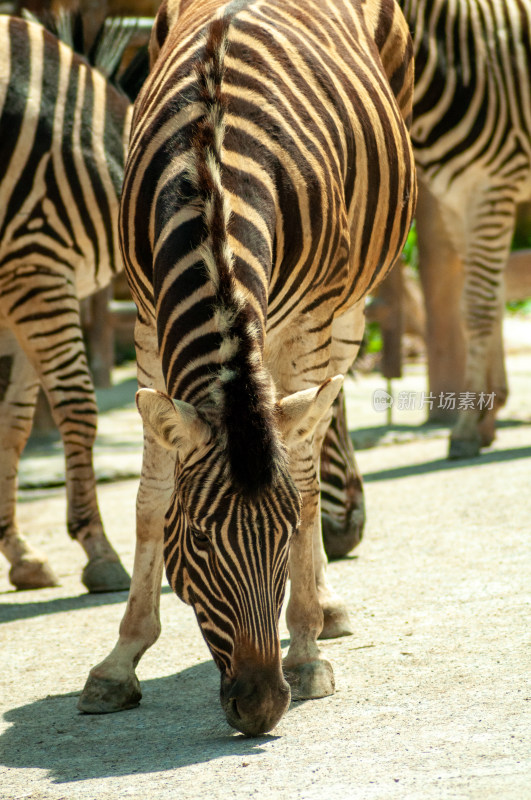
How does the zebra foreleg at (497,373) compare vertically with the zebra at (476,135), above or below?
below

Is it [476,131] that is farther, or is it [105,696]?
[476,131]

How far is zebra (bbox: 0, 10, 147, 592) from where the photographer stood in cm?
564

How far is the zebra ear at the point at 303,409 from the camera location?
10.5ft

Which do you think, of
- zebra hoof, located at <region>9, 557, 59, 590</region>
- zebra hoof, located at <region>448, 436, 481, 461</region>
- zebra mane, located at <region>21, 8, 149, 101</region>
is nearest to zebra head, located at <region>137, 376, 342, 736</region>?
zebra hoof, located at <region>9, 557, 59, 590</region>

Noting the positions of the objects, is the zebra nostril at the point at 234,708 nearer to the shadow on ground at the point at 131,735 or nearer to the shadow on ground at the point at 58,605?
the shadow on ground at the point at 131,735

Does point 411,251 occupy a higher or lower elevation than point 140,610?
higher

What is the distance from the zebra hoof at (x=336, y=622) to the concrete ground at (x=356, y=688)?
0.07 metres

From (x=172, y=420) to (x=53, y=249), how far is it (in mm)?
2964

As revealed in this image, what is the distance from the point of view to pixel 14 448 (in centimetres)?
604

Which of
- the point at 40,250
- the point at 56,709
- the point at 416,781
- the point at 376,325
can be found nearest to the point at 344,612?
the point at 56,709

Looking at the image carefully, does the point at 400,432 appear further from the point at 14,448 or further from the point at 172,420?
the point at 172,420

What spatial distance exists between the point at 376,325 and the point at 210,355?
48.3 ft

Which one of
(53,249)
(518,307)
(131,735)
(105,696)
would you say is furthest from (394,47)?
(518,307)

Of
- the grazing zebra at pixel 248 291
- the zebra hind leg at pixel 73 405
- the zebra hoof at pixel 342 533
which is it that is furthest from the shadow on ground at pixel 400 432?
the grazing zebra at pixel 248 291
